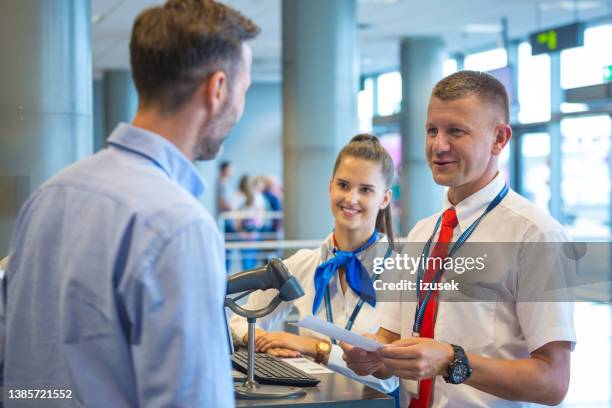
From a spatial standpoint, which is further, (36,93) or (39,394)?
(36,93)

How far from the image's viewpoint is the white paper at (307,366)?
213 cm

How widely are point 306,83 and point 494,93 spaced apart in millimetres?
5819

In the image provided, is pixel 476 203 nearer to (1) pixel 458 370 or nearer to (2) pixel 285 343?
(1) pixel 458 370

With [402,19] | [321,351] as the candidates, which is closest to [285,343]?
[321,351]

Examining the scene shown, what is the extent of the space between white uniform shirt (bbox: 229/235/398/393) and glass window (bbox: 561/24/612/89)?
25.5ft

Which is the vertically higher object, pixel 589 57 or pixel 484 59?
pixel 484 59

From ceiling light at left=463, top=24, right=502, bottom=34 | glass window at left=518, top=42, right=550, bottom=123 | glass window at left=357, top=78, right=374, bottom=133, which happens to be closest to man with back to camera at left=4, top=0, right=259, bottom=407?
glass window at left=518, top=42, right=550, bottom=123

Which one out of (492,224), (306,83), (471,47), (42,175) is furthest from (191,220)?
(471,47)

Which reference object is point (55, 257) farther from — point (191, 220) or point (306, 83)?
point (306, 83)

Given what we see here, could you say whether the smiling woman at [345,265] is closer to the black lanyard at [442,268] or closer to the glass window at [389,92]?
the black lanyard at [442,268]

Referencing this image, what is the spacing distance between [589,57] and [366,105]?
6.80 metres

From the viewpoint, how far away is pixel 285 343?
2.54m

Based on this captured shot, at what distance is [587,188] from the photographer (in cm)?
1204

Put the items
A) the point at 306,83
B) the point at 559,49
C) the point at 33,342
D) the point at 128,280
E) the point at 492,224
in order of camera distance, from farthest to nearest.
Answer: the point at 559,49 → the point at 306,83 → the point at 492,224 → the point at 33,342 → the point at 128,280
